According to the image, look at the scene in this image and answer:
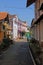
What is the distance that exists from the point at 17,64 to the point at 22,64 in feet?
1.23

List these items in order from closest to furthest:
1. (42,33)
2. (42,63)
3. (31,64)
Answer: (42,63) < (31,64) < (42,33)

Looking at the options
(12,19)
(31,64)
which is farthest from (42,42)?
(12,19)

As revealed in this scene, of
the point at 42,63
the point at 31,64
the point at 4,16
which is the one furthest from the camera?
the point at 4,16

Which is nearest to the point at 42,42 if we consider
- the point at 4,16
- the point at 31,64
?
the point at 31,64

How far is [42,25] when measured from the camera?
82.3 feet

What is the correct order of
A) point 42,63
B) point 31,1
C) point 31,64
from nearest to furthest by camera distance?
point 42,63, point 31,64, point 31,1

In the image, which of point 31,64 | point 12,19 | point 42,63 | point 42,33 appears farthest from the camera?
point 12,19

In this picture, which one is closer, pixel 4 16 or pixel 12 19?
pixel 4 16

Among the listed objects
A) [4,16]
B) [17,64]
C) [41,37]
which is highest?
[4,16]

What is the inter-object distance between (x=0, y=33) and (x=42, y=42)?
41.0 ft

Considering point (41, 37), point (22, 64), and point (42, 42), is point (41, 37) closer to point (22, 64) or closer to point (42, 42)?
point (42, 42)

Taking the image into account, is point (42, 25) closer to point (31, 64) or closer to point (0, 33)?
point (31, 64)

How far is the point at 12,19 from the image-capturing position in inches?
3110

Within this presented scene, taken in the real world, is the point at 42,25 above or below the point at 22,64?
above
